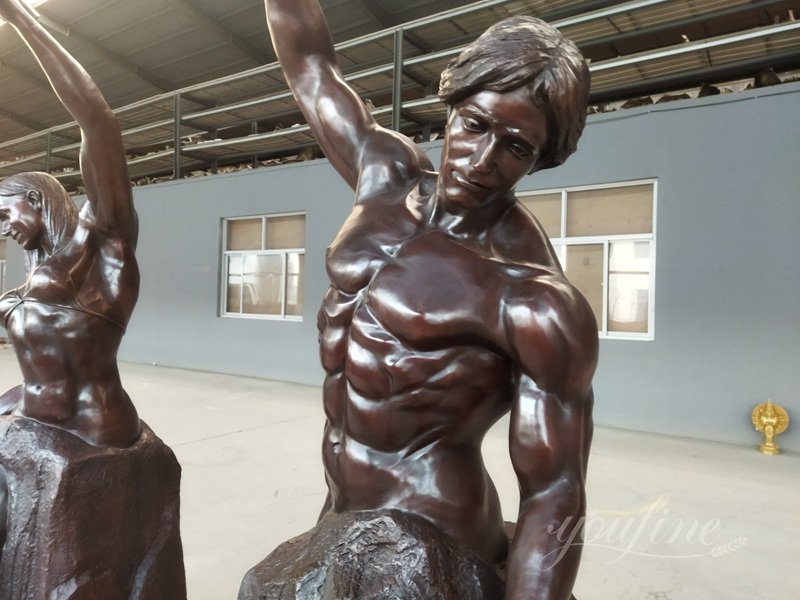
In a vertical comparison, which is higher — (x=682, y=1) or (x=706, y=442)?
(x=682, y=1)

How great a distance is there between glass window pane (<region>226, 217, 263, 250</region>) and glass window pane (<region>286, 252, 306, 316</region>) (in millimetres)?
547

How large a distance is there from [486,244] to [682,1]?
511 cm

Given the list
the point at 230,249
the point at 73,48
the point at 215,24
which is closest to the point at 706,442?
the point at 230,249

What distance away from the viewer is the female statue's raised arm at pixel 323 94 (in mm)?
1008

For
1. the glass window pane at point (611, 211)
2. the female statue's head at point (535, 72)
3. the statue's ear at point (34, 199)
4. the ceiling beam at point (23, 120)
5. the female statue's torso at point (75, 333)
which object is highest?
the ceiling beam at point (23, 120)

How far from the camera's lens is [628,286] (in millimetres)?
4918

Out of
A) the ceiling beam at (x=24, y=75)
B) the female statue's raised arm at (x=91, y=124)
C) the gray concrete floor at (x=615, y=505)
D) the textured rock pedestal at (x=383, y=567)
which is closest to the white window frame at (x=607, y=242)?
the gray concrete floor at (x=615, y=505)

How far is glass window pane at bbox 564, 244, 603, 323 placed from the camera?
5023 mm

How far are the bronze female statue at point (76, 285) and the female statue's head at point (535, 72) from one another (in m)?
1.11

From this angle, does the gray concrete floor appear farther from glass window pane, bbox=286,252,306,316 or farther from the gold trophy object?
glass window pane, bbox=286,252,306,316

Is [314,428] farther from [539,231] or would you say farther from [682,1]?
[682,1]

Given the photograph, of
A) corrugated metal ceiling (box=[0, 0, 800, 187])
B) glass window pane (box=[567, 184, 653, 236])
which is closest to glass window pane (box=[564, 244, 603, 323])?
glass window pane (box=[567, 184, 653, 236])

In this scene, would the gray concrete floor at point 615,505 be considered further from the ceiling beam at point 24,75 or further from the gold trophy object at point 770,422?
the ceiling beam at point 24,75

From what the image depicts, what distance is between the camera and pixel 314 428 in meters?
4.65
